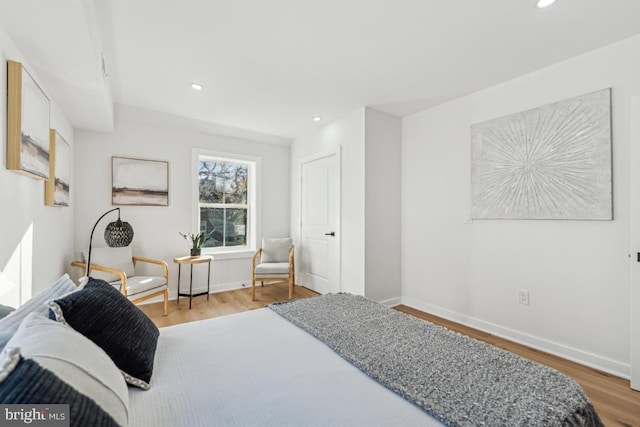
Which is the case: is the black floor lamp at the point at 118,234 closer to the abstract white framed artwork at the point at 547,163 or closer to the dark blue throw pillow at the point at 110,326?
the dark blue throw pillow at the point at 110,326

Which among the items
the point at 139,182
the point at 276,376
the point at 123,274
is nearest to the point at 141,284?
the point at 123,274

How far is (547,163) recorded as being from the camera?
2445mm

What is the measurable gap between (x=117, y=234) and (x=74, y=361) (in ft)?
10.1

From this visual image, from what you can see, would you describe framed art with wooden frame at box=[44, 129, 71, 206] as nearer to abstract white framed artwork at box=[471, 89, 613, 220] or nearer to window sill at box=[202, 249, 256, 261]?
window sill at box=[202, 249, 256, 261]

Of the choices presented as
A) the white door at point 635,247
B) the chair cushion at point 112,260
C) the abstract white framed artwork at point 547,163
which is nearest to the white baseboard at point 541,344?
the white door at point 635,247

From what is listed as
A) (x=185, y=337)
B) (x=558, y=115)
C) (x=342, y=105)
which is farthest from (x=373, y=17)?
(x=185, y=337)

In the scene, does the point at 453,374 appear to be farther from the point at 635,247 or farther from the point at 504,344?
the point at 504,344

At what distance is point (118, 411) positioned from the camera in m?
0.72

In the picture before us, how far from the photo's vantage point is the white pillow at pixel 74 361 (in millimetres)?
654

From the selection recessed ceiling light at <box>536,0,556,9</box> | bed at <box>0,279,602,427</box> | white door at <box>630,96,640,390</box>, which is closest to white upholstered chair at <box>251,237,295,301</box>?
bed at <box>0,279,602,427</box>

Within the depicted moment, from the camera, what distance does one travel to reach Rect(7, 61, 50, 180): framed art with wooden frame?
163 cm

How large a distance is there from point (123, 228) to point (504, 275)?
13.3 ft

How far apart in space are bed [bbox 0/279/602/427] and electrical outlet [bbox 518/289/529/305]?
162 cm

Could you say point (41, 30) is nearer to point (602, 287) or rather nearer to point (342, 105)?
point (342, 105)
